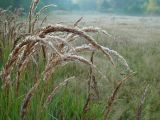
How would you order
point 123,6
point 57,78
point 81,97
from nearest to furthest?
point 81,97, point 57,78, point 123,6

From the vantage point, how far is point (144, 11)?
81.8m

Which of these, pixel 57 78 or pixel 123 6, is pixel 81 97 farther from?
pixel 123 6

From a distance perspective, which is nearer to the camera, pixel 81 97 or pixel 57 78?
pixel 81 97

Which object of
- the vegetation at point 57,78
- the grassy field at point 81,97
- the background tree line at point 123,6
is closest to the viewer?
the vegetation at point 57,78

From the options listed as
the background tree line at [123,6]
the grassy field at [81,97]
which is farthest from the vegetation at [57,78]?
the background tree line at [123,6]

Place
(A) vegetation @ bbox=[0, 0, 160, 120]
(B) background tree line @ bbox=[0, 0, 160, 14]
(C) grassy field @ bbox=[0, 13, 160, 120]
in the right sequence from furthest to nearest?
(B) background tree line @ bbox=[0, 0, 160, 14], (C) grassy field @ bbox=[0, 13, 160, 120], (A) vegetation @ bbox=[0, 0, 160, 120]

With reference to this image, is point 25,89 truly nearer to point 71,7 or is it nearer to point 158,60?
point 158,60

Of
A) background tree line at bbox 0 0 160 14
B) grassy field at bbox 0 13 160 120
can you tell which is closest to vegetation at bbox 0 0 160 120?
grassy field at bbox 0 13 160 120

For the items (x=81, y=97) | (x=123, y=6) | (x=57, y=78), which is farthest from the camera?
(x=123, y=6)

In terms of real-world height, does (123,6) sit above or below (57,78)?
below

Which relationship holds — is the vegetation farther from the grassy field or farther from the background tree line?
the background tree line

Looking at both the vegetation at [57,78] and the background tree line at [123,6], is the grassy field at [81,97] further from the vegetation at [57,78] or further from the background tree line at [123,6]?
the background tree line at [123,6]

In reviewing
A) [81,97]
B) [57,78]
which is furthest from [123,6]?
[81,97]

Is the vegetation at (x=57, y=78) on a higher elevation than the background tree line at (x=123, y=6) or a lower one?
higher
